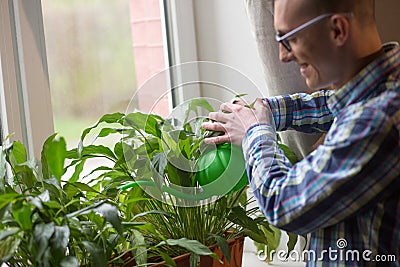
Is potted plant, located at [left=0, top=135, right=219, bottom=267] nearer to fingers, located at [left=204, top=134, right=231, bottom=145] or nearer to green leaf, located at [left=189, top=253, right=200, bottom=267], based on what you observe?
green leaf, located at [left=189, top=253, right=200, bottom=267]

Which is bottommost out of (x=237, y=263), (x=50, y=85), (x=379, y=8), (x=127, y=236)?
(x=237, y=263)

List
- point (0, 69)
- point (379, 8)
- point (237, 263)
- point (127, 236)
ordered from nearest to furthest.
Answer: point (127, 236), point (237, 263), point (0, 69), point (379, 8)

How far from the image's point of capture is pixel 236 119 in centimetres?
122

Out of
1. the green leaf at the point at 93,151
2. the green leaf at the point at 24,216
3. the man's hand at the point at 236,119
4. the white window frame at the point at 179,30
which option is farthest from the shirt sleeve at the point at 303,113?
the white window frame at the point at 179,30

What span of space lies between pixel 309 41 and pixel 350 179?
202 mm

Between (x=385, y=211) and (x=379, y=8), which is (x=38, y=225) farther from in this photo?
(x=379, y=8)

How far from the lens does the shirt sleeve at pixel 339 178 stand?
0.97m

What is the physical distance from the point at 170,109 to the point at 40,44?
441mm

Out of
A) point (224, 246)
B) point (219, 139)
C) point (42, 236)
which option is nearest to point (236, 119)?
point (219, 139)

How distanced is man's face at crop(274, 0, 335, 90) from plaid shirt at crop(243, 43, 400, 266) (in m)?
0.04

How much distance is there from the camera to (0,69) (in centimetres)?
163

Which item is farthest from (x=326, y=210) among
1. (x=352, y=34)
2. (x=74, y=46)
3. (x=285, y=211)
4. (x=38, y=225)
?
(x=74, y=46)

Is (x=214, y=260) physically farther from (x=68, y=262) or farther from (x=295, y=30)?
(x=295, y=30)

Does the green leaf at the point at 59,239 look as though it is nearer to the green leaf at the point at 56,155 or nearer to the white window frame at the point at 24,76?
the green leaf at the point at 56,155
